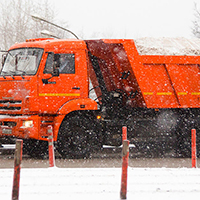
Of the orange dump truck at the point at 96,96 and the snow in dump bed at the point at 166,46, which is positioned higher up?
the snow in dump bed at the point at 166,46

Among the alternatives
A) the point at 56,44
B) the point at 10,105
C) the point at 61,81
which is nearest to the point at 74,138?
the point at 61,81

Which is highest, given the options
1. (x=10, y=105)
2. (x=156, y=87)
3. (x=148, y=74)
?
(x=148, y=74)

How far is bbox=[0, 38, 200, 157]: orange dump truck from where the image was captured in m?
10.0

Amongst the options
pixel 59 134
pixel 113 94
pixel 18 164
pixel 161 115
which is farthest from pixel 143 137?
pixel 18 164

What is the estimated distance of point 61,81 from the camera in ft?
33.7

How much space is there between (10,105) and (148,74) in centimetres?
394

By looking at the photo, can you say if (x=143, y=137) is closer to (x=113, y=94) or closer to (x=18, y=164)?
(x=113, y=94)

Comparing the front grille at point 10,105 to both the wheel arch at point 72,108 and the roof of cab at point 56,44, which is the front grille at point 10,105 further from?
the roof of cab at point 56,44

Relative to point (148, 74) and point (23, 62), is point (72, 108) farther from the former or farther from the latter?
point (148, 74)
